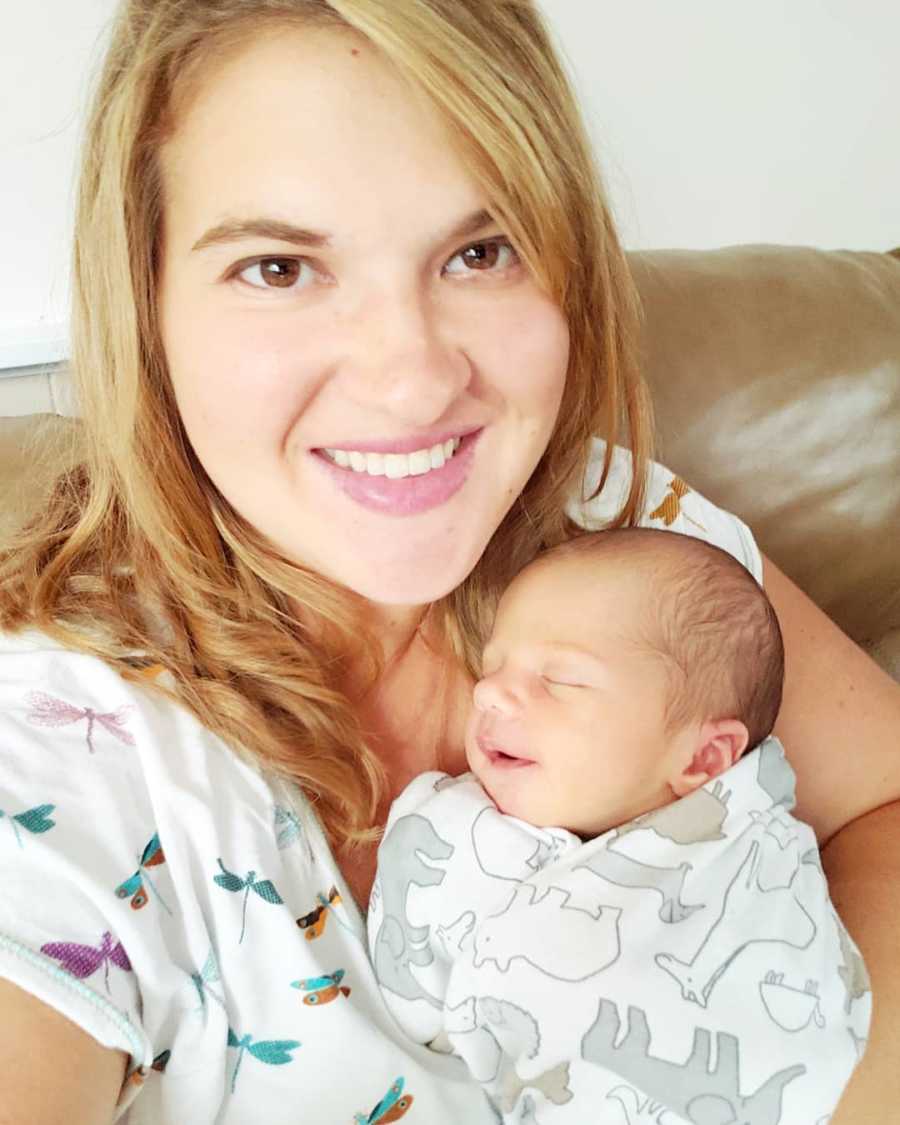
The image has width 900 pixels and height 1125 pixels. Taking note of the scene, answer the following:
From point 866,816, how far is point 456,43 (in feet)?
3.04

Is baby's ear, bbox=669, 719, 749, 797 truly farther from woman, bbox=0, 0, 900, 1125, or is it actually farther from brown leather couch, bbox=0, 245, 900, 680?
brown leather couch, bbox=0, 245, 900, 680

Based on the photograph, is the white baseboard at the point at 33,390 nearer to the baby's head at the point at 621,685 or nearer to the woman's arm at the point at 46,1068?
the baby's head at the point at 621,685

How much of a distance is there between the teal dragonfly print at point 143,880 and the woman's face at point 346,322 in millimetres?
281

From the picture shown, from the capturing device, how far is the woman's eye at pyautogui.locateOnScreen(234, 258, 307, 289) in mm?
891

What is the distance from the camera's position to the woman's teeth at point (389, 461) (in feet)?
3.17

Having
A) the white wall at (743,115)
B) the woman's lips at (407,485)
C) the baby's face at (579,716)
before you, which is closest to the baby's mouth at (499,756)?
the baby's face at (579,716)

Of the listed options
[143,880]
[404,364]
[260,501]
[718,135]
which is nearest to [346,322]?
[404,364]

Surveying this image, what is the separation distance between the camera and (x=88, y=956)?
0.81 meters

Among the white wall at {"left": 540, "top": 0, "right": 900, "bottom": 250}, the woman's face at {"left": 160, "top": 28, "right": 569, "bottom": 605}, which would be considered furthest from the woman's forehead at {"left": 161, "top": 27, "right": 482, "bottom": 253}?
the white wall at {"left": 540, "top": 0, "right": 900, "bottom": 250}

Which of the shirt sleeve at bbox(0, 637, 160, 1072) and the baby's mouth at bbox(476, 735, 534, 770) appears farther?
the baby's mouth at bbox(476, 735, 534, 770)

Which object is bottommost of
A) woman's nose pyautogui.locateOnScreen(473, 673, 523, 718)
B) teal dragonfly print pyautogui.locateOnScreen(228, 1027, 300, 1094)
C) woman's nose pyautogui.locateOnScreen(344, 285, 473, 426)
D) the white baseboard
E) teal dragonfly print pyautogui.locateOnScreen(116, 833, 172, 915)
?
teal dragonfly print pyautogui.locateOnScreen(228, 1027, 300, 1094)

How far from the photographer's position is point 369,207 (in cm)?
85

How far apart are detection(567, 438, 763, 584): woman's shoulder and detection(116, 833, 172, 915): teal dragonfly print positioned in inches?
24.7

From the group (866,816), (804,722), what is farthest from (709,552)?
(866,816)
